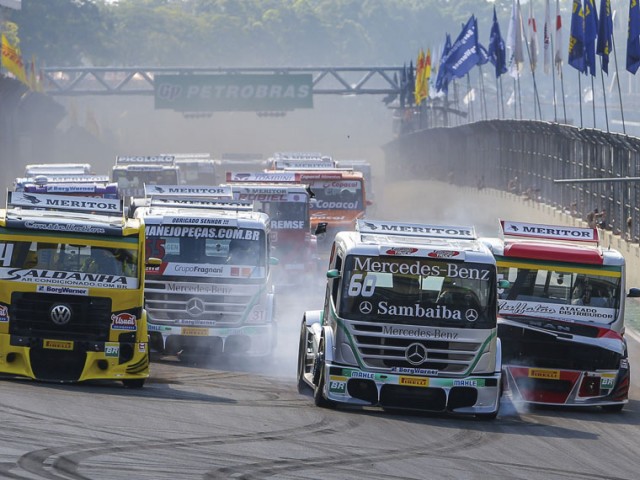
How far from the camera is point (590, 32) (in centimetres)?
4097

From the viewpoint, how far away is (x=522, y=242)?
58.6 ft

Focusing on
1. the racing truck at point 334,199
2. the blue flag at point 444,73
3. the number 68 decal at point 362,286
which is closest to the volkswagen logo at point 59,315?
the number 68 decal at point 362,286

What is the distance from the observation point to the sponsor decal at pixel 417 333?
14.8 m

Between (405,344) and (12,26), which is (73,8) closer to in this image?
(12,26)

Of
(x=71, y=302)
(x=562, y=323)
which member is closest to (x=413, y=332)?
(x=562, y=323)

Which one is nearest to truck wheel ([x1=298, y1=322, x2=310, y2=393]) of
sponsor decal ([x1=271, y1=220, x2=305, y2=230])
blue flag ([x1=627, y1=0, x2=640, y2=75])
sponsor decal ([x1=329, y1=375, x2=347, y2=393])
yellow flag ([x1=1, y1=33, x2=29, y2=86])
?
sponsor decal ([x1=329, y1=375, x2=347, y2=393])

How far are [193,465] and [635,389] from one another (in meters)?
10.0

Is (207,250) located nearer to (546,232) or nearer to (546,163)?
(546,232)

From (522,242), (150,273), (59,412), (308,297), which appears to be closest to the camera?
(59,412)

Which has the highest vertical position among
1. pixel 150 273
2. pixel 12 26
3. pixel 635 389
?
pixel 12 26

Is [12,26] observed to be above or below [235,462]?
above

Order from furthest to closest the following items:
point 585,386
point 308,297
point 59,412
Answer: point 308,297 < point 585,386 < point 59,412

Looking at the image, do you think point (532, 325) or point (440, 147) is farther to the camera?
point (440, 147)

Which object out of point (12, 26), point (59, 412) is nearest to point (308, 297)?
point (59, 412)
